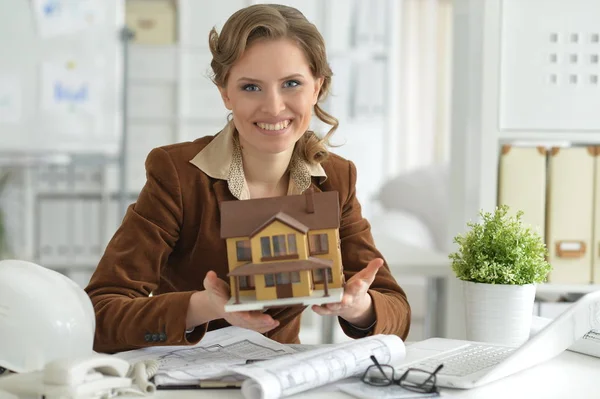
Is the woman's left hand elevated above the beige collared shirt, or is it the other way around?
the beige collared shirt

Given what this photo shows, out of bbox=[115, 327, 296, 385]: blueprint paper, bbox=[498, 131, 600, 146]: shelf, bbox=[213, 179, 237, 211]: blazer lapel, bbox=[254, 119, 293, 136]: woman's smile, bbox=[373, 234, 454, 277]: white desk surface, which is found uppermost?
bbox=[498, 131, 600, 146]: shelf

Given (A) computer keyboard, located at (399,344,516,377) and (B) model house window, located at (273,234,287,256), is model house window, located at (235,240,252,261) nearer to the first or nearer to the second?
(B) model house window, located at (273,234,287,256)

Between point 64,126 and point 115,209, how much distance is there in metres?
1.02

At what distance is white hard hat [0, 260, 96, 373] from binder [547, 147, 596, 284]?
121 cm

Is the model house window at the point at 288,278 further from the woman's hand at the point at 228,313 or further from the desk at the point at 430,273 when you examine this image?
the desk at the point at 430,273

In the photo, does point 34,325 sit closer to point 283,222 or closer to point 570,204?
point 283,222

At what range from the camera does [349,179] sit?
1619 millimetres

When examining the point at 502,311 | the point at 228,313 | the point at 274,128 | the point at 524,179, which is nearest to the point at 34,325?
the point at 228,313

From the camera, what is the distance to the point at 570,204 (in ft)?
6.48

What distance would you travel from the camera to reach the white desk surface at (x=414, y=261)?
2.19 metres

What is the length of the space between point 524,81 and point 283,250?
1.00m

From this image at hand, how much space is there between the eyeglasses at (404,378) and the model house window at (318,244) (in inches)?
6.6

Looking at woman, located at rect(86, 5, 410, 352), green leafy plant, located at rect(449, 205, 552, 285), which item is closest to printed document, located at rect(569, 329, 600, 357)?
green leafy plant, located at rect(449, 205, 552, 285)

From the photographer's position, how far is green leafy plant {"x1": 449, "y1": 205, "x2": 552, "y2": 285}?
1479 mm
